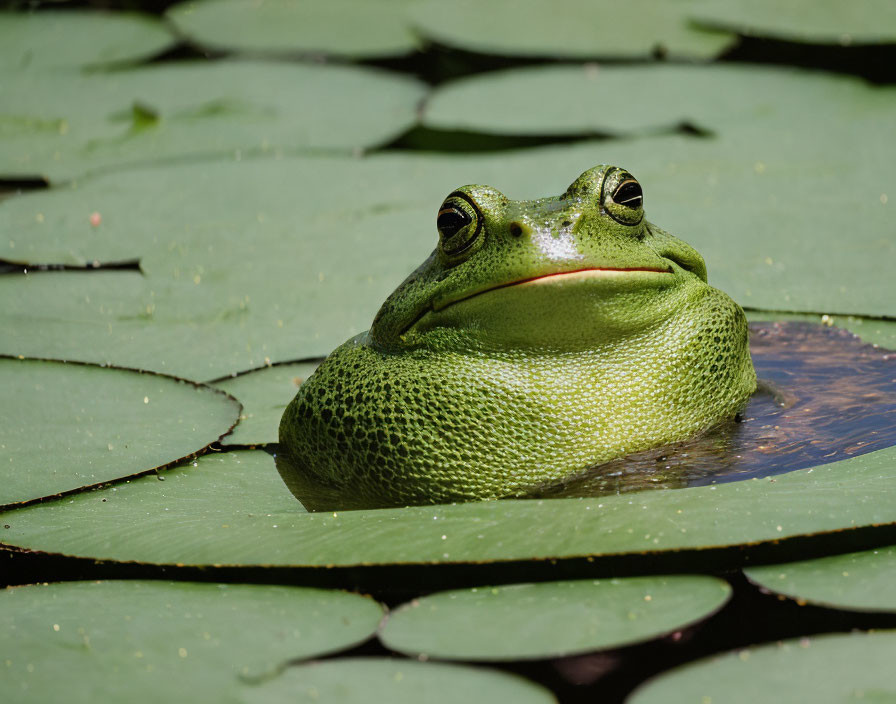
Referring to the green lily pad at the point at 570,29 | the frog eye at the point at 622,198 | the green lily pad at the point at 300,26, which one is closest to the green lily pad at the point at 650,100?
the green lily pad at the point at 570,29

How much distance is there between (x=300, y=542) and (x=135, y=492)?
0.60 metres

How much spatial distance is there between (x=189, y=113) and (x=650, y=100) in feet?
7.55

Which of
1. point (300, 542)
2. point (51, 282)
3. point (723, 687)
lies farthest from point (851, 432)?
point (51, 282)

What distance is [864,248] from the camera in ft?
13.0

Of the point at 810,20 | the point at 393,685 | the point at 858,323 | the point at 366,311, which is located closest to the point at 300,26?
the point at 810,20

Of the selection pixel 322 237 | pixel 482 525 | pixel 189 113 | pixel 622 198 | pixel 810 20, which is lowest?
pixel 482 525

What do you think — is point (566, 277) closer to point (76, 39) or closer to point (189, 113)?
point (189, 113)

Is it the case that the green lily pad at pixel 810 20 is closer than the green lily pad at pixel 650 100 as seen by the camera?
No

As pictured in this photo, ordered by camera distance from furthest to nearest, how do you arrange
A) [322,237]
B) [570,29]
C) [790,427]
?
[570,29], [322,237], [790,427]

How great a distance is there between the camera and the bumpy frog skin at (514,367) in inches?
104

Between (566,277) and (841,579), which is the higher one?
(566,277)

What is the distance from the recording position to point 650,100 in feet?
18.6

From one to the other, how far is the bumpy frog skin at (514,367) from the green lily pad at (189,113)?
2.71 m

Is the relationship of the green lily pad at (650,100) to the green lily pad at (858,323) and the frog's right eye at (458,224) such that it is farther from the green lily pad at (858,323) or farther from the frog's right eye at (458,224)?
the frog's right eye at (458,224)
